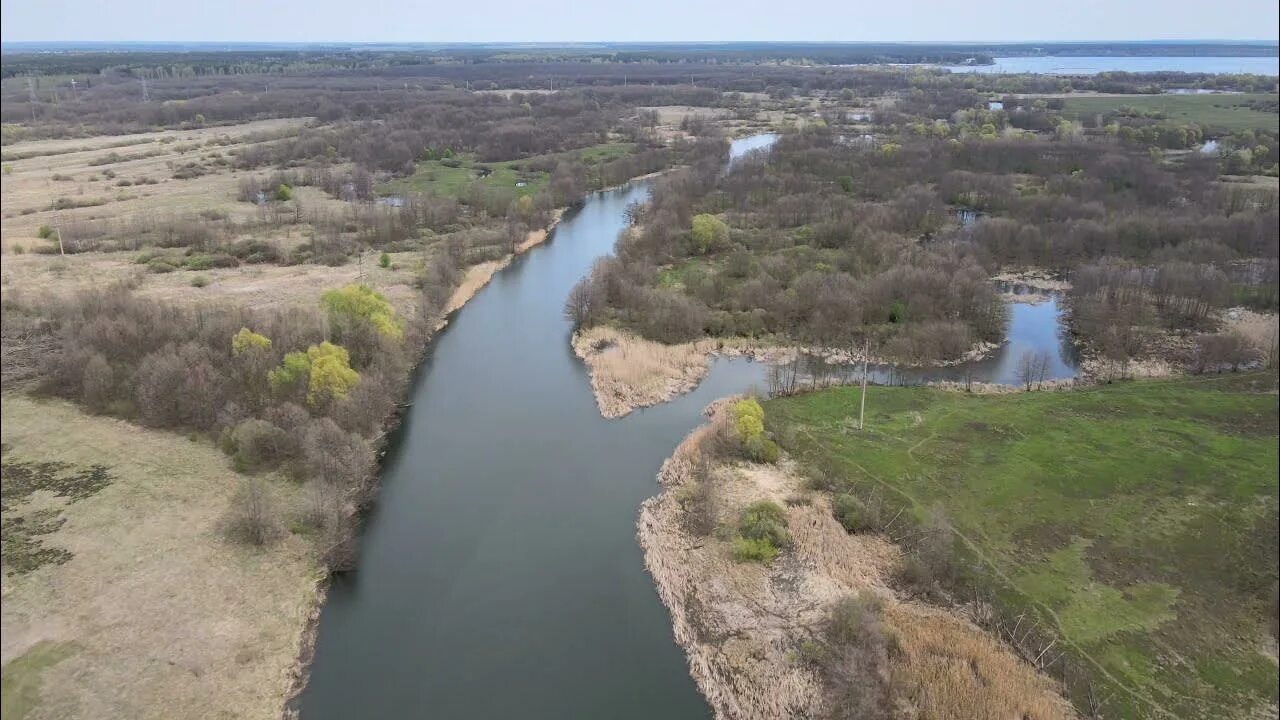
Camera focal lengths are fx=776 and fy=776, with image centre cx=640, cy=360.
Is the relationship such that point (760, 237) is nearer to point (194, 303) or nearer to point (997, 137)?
point (194, 303)

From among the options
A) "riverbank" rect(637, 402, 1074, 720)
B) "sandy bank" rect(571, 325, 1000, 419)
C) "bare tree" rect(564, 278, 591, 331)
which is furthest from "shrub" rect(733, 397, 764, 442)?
"bare tree" rect(564, 278, 591, 331)

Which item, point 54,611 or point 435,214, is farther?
point 435,214

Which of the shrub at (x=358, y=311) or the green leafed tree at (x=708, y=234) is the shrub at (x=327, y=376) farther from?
the green leafed tree at (x=708, y=234)

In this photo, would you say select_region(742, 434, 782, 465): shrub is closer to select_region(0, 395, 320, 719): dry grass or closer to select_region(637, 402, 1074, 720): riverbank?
select_region(637, 402, 1074, 720): riverbank

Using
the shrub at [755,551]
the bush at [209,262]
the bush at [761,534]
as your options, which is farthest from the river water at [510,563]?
the bush at [209,262]

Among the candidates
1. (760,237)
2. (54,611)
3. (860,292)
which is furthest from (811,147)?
(54,611)
